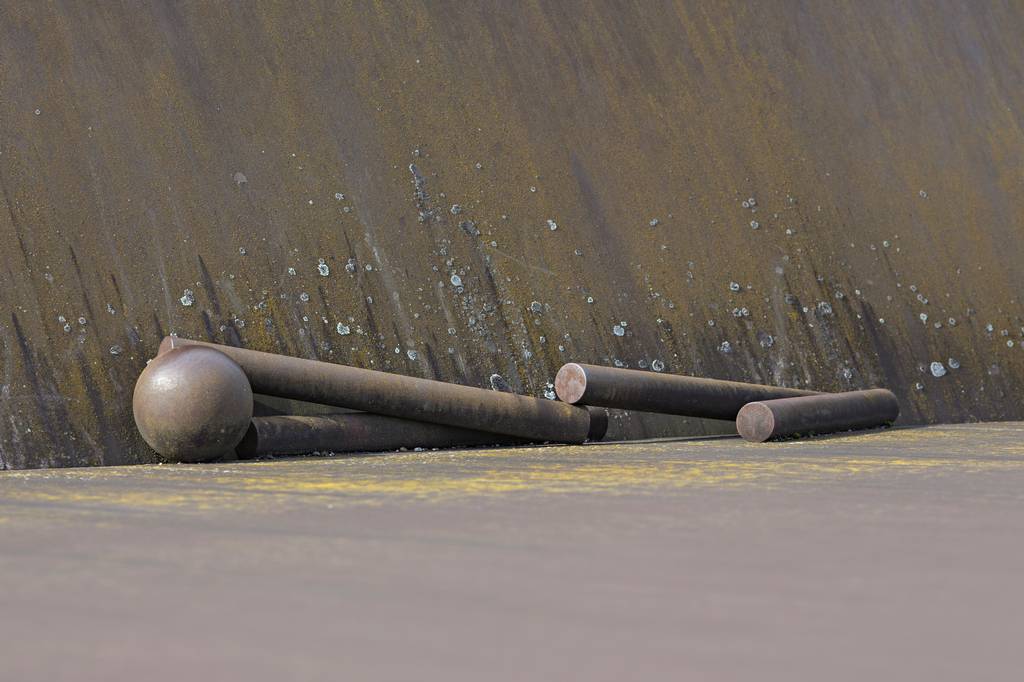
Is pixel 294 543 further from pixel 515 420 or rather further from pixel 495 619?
pixel 515 420

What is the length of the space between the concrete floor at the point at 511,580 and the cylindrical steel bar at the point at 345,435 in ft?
4.01

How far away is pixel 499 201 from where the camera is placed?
5836 mm

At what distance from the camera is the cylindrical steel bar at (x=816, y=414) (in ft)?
17.2

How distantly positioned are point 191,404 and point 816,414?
2984 millimetres

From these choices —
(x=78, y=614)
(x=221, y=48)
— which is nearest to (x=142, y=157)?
(x=221, y=48)

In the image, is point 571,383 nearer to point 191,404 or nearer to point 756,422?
point 756,422

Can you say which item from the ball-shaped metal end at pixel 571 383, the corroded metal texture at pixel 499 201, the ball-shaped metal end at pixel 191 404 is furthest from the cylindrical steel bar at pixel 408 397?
the corroded metal texture at pixel 499 201

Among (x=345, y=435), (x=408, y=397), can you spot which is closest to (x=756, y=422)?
(x=408, y=397)

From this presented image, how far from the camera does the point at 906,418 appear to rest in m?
6.71

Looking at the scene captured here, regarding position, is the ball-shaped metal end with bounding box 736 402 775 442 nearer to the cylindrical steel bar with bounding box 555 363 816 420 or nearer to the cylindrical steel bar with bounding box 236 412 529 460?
the cylindrical steel bar with bounding box 555 363 816 420

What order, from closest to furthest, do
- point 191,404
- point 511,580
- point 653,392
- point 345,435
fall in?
1. point 511,580
2. point 191,404
3. point 345,435
4. point 653,392

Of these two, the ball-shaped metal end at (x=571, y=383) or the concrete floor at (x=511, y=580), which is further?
the ball-shaped metal end at (x=571, y=383)

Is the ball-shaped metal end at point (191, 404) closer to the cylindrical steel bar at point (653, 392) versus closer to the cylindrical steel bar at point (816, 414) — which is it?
the cylindrical steel bar at point (653, 392)

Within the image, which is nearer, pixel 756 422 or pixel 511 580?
pixel 511 580
